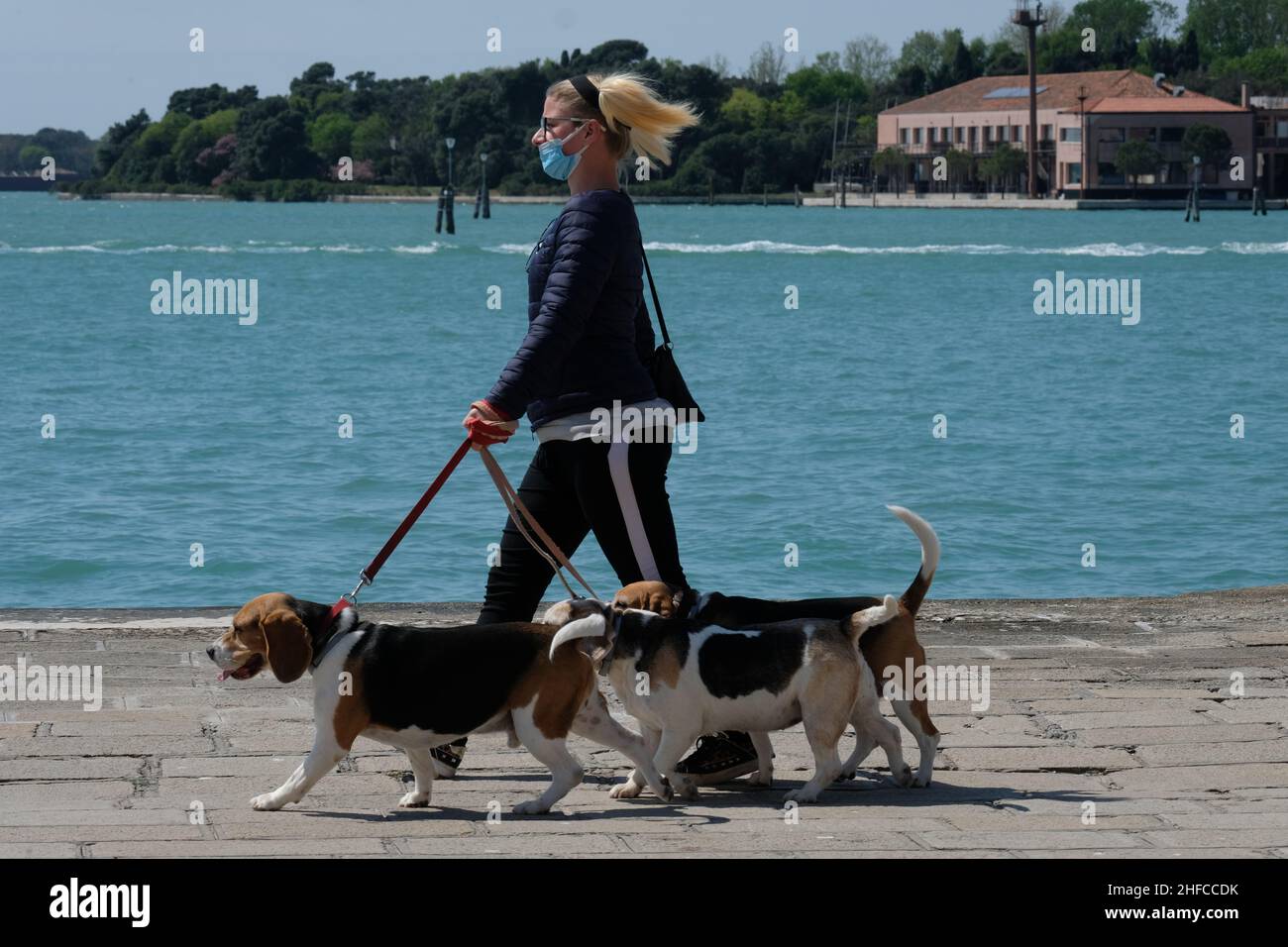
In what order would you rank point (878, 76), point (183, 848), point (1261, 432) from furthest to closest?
point (878, 76), point (1261, 432), point (183, 848)

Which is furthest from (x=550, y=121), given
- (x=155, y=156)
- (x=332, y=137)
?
(x=155, y=156)

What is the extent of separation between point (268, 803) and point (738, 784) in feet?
4.96

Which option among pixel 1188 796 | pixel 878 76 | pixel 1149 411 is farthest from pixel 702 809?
pixel 878 76

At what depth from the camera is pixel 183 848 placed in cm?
506

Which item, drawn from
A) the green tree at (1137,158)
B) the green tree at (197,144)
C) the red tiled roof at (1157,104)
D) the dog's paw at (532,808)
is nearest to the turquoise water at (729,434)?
the dog's paw at (532,808)

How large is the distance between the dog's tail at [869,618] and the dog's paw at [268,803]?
→ 5.76ft

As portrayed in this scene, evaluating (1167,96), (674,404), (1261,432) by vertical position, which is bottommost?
(1261,432)

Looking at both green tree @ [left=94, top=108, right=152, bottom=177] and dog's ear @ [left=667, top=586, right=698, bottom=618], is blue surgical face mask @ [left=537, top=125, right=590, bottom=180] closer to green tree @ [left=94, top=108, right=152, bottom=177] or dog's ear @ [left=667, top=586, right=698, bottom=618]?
dog's ear @ [left=667, top=586, right=698, bottom=618]

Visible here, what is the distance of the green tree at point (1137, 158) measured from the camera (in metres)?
134

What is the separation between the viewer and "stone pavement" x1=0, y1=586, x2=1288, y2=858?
5234mm

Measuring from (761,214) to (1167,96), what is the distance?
30.4 metres

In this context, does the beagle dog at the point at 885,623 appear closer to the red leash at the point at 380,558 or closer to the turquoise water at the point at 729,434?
the red leash at the point at 380,558

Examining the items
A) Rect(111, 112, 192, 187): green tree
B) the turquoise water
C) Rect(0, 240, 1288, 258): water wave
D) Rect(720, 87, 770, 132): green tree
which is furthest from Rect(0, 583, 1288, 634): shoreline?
Rect(111, 112, 192, 187): green tree

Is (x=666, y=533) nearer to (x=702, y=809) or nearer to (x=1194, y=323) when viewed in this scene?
(x=702, y=809)
